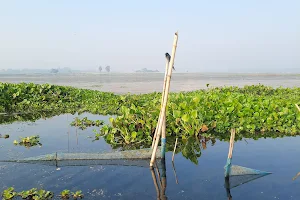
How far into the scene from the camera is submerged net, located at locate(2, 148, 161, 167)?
6.72 metres

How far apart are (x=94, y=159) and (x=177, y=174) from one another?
2070 millimetres

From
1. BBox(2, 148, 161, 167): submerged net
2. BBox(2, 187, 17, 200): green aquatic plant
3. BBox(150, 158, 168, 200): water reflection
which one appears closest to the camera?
BBox(2, 187, 17, 200): green aquatic plant

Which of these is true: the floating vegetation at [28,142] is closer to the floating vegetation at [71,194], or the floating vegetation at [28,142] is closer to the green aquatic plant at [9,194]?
the green aquatic plant at [9,194]

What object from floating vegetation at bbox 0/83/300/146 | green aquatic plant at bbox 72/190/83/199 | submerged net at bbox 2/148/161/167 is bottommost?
green aquatic plant at bbox 72/190/83/199

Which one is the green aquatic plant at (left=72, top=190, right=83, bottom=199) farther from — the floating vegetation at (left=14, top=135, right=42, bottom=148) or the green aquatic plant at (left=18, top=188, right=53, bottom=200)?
the floating vegetation at (left=14, top=135, right=42, bottom=148)

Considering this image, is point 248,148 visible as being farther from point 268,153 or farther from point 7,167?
point 7,167

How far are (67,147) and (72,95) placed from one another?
957cm

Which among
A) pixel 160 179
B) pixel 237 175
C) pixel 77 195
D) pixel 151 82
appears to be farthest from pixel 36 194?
Answer: pixel 151 82

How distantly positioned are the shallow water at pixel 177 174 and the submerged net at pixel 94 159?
148 millimetres

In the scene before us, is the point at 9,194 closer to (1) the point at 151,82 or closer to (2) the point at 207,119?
(2) the point at 207,119

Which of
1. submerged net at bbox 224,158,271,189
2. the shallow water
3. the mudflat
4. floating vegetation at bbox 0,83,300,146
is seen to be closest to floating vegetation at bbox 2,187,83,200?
the shallow water

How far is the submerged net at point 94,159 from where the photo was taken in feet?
22.1

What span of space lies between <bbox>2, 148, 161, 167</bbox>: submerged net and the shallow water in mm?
→ 148

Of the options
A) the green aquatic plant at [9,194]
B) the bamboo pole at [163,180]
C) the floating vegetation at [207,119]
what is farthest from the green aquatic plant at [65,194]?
the floating vegetation at [207,119]
